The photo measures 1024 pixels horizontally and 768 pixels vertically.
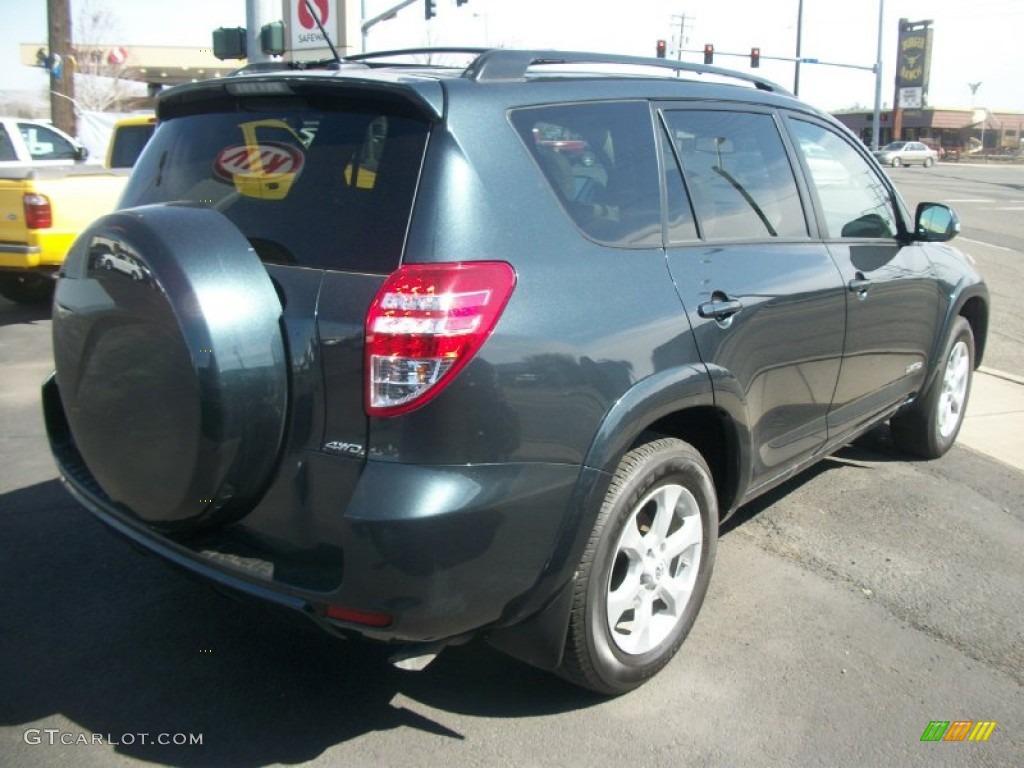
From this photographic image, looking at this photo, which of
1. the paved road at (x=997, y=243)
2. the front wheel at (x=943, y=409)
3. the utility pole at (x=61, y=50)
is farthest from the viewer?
the utility pole at (x=61, y=50)

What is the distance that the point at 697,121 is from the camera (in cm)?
343

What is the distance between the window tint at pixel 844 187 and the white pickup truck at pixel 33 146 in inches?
441

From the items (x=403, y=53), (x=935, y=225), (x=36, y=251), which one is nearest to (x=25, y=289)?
(x=36, y=251)

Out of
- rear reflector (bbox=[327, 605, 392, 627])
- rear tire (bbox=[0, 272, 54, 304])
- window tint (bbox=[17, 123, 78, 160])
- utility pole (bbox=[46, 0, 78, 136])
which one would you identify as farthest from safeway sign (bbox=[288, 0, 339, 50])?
utility pole (bbox=[46, 0, 78, 136])

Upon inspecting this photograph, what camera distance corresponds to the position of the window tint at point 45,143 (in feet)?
44.3

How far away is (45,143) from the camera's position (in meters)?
13.9

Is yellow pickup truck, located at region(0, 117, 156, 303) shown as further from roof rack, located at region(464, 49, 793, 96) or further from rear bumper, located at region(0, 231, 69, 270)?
roof rack, located at region(464, 49, 793, 96)

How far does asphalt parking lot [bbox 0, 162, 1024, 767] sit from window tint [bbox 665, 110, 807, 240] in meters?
1.45

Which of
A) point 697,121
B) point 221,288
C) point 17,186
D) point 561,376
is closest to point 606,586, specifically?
point 561,376

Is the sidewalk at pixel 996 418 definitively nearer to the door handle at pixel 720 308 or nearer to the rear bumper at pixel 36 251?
the door handle at pixel 720 308

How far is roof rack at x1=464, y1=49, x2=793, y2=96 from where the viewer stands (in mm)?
2762

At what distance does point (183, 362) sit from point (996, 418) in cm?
563

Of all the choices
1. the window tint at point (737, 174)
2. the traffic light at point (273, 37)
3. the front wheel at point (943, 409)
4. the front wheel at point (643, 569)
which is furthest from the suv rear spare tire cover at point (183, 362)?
the traffic light at point (273, 37)

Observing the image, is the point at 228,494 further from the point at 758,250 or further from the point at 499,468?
the point at 758,250
